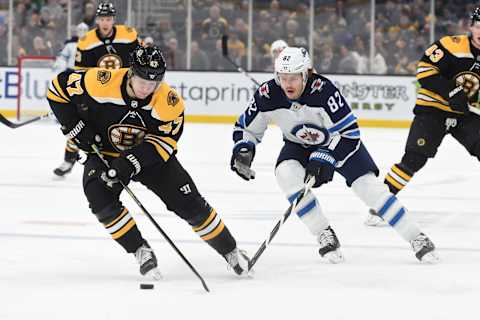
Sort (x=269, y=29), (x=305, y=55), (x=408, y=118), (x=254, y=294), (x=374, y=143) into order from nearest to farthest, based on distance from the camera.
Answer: (x=254, y=294) → (x=305, y=55) → (x=374, y=143) → (x=408, y=118) → (x=269, y=29)

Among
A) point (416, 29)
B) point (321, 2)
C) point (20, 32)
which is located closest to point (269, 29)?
point (321, 2)

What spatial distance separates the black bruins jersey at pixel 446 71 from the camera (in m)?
4.84

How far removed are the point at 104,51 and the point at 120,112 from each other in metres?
2.94

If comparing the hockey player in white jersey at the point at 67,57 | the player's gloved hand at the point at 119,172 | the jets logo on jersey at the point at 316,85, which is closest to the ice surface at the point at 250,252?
the player's gloved hand at the point at 119,172

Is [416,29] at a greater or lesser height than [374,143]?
greater

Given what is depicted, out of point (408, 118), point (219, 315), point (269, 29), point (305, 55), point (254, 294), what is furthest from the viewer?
point (269, 29)

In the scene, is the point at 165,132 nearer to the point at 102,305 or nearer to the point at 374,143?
the point at 102,305

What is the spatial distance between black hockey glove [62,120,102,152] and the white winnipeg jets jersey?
0.58 metres

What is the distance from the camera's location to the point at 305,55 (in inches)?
151

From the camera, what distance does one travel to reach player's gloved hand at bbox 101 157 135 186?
11.6 feet

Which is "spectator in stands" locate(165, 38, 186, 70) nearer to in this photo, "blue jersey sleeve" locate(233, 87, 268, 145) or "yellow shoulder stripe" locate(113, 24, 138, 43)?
"yellow shoulder stripe" locate(113, 24, 138, 43)

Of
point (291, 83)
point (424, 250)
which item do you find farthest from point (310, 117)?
point (424, 250)

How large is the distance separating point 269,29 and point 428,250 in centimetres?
814

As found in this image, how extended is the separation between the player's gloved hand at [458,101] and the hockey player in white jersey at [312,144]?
0.84 meters
